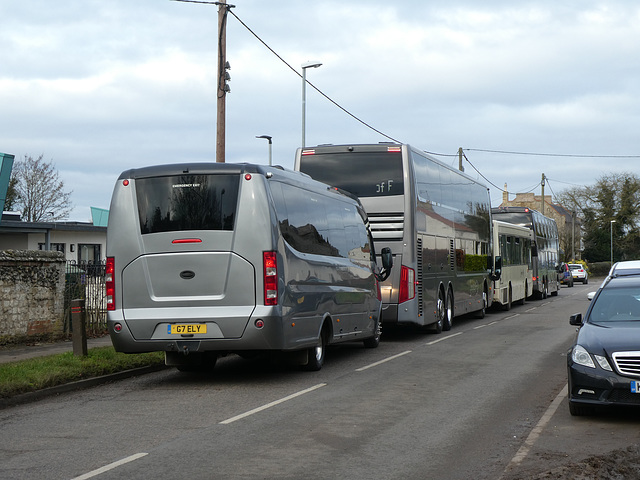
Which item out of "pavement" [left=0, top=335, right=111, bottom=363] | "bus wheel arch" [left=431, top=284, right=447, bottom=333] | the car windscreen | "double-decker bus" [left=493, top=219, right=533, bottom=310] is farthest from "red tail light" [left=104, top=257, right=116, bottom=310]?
"double-decker bus" [left=493, top=219, right=533, bottom=310]

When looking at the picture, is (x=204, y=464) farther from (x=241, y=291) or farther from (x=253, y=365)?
(x=253, y=365)

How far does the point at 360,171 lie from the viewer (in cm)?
1859

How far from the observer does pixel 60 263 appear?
18672mm

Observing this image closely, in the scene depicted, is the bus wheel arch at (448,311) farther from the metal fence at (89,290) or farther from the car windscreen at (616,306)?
the car windscreen at (616,306)

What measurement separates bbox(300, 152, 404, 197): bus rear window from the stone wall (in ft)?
18.9

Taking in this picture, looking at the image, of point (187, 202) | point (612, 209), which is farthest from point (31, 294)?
point (612, 209)

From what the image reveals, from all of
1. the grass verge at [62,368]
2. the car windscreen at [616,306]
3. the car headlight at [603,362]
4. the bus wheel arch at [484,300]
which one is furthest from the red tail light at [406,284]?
the car headlight at [603,362]

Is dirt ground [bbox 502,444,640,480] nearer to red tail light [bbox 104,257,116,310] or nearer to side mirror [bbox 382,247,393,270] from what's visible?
red tail light [bbox 104,257,116,310]

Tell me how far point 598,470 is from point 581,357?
2350 mm

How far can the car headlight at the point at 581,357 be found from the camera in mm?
8609

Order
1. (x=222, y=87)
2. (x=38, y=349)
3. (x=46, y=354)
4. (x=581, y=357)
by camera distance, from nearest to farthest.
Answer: (x=581, y=357) → (x=46, y=354) → (x=38, y=349) → (x=222, y=87)

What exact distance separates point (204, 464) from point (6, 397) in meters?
4.55

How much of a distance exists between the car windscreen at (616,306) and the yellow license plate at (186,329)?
191 inches

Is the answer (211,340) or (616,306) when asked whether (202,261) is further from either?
(616,306)
